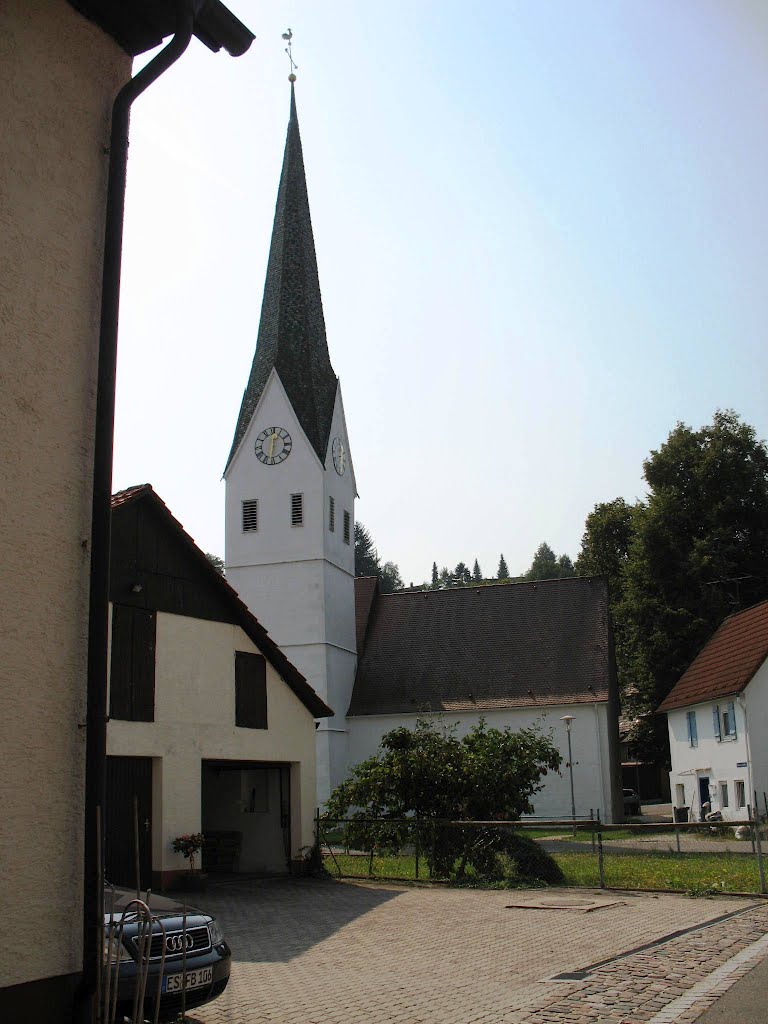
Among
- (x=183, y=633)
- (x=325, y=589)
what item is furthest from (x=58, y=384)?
(x=325, y=589)

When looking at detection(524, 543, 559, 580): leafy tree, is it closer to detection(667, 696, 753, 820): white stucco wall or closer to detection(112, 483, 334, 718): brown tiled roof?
detection(667, 696, 753, 820): white stucco wall

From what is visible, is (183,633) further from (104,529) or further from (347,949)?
(104,529)

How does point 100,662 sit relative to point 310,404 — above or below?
below

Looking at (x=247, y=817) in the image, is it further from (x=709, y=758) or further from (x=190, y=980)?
(x=709, y=758)

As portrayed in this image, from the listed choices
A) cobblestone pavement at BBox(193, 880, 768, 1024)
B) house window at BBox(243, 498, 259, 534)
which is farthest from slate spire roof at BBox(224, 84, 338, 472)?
cobblestone pavement at BBox(193, 880, 768, 1024)

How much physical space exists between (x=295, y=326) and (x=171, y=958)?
134 feet

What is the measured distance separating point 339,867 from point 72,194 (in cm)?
1734

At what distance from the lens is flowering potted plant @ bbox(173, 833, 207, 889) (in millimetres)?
17969

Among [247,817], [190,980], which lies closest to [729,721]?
[247,817]

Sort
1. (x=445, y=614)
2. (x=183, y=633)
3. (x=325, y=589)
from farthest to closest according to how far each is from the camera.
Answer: (x=445, y=614) → (x=325, y=589) → (x=183, y=633)

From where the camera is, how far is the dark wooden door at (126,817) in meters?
17.1

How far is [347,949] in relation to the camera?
11.5 meters

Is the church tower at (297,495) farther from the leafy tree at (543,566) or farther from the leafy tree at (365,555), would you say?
the leafy tree at (543,566)

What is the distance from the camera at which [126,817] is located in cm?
1753
